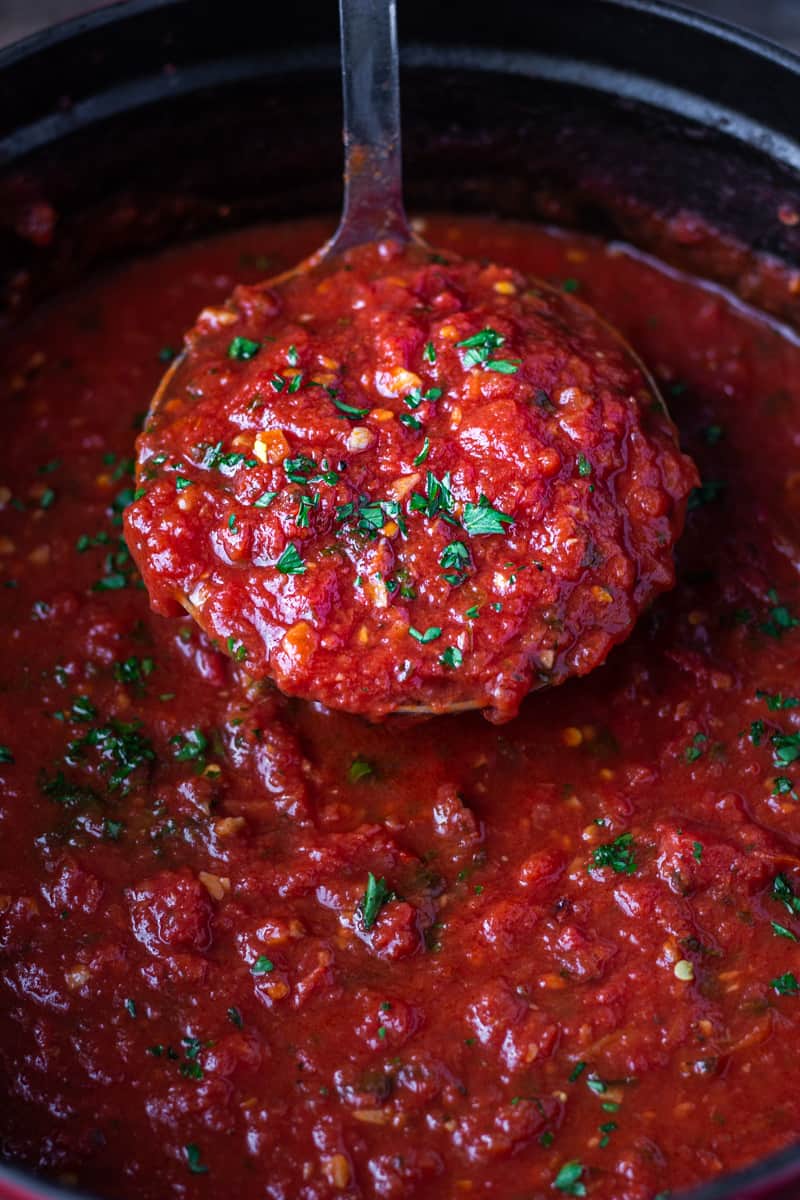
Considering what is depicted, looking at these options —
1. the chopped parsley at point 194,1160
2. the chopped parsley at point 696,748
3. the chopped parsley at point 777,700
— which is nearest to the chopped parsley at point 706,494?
the chopped parsley at point 777,700

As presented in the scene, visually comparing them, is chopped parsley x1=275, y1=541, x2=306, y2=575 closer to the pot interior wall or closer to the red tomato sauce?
the red tomato sauce

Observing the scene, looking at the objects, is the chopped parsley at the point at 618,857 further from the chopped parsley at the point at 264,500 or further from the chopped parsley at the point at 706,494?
the chopped parsley at the point at 264,500

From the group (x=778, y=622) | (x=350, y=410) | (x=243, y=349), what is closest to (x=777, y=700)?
(x=778, y=622)

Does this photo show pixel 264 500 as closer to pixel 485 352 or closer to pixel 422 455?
pixel 422 455

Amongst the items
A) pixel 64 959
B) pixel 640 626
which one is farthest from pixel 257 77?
pixel 64 959

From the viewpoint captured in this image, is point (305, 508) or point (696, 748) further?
point (696, 748)

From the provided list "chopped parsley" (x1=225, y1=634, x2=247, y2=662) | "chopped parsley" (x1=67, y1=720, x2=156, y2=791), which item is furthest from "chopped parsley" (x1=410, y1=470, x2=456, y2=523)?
"chopped parsley" (x1=67, y1=720, x2=156, y2=791)
